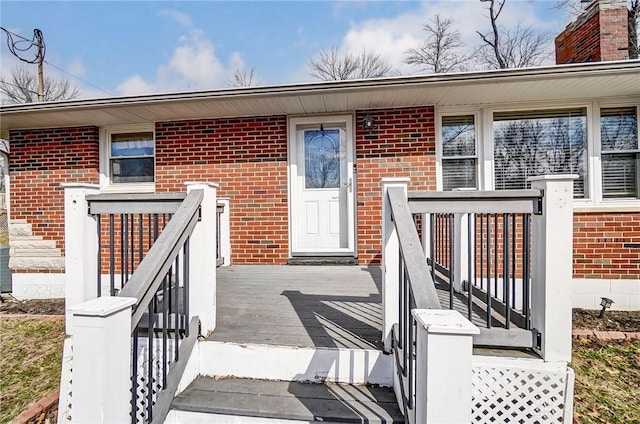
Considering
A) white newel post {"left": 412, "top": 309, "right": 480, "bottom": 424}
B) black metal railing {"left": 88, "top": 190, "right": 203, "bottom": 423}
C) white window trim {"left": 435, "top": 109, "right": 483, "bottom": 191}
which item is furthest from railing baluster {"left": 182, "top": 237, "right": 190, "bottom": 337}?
white window trim {"left": 435, "top": 109, "right": 483, "bottom": 191}

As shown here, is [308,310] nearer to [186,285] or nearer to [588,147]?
[186,285]

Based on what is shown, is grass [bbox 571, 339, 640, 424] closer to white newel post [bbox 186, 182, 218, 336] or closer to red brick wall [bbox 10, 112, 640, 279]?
red brick wall [bbox 10, 112, 640, 279]

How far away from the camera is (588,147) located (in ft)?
15.3

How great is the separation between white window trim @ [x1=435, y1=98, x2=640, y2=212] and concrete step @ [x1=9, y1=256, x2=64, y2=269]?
20.2 ft

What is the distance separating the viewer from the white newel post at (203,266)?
2297 mm

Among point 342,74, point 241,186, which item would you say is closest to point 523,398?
point 241,186

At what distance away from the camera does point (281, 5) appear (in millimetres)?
8680

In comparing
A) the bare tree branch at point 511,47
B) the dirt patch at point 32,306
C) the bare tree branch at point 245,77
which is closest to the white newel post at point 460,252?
the dirt patch at point 32,306

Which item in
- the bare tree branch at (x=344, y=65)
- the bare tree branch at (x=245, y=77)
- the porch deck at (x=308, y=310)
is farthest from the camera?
the bare tree branch at (x=245, y=77)

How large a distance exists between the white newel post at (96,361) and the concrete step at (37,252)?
5.40 m

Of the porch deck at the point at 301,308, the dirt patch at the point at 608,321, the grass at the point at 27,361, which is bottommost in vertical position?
the grass at the point at 27,361

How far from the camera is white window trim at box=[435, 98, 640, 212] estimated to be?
4.58m

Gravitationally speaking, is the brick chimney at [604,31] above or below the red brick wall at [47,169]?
above

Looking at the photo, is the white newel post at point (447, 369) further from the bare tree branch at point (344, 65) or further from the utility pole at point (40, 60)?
the bare tree branch at point (344, 65)
